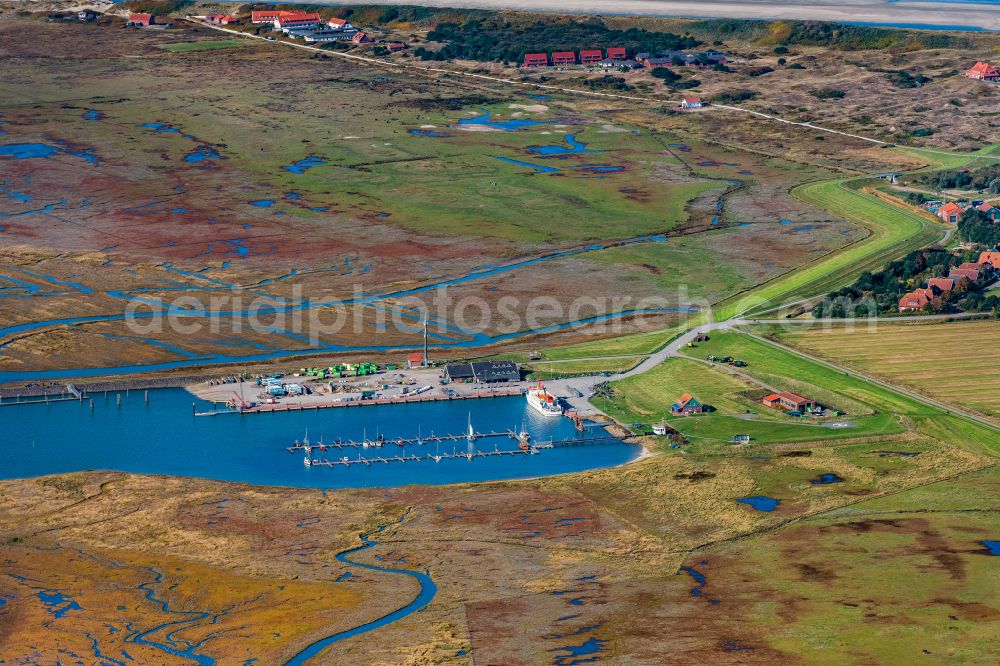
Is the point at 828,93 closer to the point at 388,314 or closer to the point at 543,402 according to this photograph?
the point at 388,314

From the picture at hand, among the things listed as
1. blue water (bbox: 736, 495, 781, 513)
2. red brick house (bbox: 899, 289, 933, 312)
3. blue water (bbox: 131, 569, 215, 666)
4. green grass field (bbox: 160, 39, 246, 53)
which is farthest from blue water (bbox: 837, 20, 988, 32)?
blue water (bbox: 131, 569, 215, 666)

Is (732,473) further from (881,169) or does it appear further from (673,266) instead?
(881,169)

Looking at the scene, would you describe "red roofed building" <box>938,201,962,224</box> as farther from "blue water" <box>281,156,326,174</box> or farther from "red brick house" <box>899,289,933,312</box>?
"blue water" <box>281,156,326,174</box>

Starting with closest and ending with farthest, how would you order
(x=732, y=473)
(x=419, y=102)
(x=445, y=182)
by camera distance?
(x=732, y=473) < (x=445, y=182) < (x=419, y=102)

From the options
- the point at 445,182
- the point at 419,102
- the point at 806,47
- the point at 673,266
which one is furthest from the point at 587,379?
the point at 806,47

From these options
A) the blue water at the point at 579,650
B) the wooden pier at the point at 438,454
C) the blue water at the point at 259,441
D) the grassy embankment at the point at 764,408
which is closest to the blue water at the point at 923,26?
the grassy embankment at the point at 764,408
